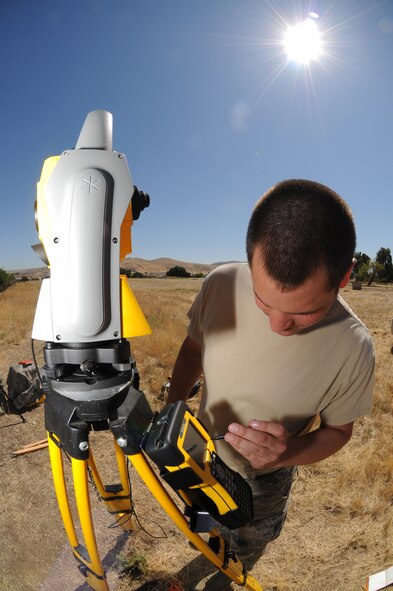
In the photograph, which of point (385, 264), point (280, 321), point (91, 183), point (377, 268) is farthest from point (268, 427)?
point (385, 264)

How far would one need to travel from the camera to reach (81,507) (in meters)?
1.47

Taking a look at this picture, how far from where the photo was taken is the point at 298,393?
70.2 inches

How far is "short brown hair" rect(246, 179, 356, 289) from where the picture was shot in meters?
1.25

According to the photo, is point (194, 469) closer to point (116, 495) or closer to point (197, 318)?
point (197, 318)

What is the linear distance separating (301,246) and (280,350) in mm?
693

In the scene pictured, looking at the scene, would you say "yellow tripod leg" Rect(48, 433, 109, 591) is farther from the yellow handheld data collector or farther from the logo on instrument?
the logo on instrument

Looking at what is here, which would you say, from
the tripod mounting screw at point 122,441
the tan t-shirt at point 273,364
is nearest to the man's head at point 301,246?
the tan t-shirt at point 273,364

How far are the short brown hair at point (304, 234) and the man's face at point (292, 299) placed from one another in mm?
30

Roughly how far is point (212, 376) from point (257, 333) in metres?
0.37

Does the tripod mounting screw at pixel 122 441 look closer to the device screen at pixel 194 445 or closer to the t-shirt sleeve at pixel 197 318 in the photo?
the device screen at pixel 194 445

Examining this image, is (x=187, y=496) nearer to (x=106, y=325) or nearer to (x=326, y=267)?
(x=106, y=325)

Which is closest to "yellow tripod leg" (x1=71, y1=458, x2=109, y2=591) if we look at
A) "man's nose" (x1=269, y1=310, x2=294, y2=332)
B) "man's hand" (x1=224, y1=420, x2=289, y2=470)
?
"man's hand" (x1=224, y1=420, x2=289, y2=470)

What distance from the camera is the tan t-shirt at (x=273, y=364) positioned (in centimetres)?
171

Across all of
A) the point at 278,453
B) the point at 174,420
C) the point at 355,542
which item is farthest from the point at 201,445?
the point at 355,542
